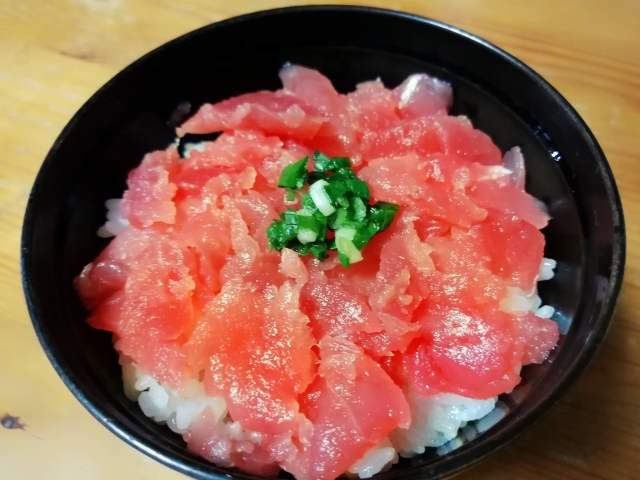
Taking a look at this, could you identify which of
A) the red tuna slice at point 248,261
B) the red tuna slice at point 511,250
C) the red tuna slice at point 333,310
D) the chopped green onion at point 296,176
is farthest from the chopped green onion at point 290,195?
the red tuna slice at point 511,250

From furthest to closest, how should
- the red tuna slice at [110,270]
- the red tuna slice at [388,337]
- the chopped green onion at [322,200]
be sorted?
the red tuna slice at [110,270] < the chopped green onion at [322,200] < the red tuna slice at [388,337]

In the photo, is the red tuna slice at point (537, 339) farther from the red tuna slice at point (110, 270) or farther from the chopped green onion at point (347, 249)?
the red tuna slice at point (110, 270)

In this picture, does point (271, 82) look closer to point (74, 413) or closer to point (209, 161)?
point (209, 161)

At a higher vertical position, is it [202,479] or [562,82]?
[562,82]

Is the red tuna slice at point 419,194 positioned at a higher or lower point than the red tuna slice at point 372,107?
lower

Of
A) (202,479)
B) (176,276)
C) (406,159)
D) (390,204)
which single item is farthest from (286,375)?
(406,159)

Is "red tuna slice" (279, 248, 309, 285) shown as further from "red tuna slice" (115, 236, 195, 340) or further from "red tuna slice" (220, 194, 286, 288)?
"red tuna slice" (115, 236, 195, 340)

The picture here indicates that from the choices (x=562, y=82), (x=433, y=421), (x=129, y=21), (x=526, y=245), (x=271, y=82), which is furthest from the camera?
(x=129, y=21)
